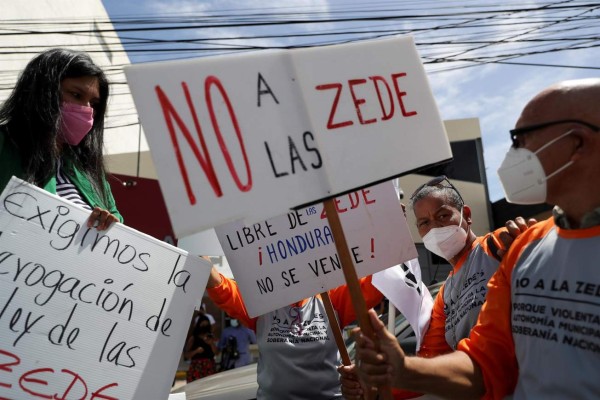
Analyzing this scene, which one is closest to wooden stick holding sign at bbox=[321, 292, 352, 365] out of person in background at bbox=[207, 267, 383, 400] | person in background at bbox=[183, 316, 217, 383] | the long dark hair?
person in background at bbox=[207, 267, 383, 400]

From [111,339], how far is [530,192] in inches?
58.2

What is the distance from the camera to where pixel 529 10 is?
8.62m

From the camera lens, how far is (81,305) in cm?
210

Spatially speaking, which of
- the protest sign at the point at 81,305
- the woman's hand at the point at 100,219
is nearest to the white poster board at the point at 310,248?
the protest sign at the point at 81,305

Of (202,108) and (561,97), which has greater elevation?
(202,108)

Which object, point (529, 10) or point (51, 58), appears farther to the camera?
point (529, 10)

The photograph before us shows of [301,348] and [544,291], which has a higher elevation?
[544,291]

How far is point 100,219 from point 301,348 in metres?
1.26

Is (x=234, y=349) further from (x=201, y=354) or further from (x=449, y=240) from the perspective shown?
(x=449, y=240)

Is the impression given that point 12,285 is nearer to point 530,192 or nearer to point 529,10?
point 530,192

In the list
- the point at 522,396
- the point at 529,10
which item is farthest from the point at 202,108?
the point at 529,10

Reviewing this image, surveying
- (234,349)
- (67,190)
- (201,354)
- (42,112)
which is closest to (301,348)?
(67,190)

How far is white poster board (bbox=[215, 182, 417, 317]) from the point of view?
2732 mm

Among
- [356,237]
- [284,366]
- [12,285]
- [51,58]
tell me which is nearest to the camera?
[12,285]
